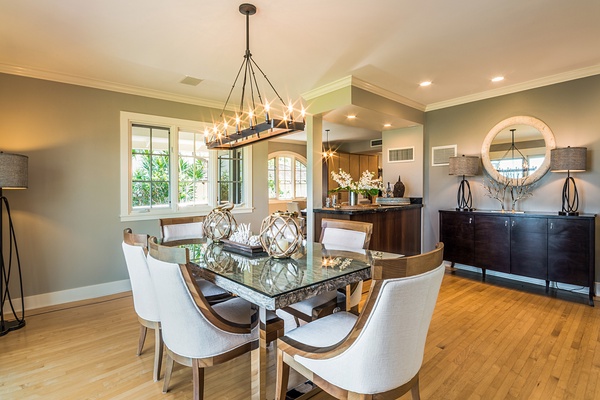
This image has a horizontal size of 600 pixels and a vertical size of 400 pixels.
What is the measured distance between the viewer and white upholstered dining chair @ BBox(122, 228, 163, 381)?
1.88 metres

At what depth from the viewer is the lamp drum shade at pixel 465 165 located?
4.34m

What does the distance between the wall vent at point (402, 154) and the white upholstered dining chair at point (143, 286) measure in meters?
4.51

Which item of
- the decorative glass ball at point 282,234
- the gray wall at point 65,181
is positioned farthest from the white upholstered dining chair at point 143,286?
the gray wall at point 65,181

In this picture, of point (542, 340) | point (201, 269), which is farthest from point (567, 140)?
point (201, 269)

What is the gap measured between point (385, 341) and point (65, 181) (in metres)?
3.87

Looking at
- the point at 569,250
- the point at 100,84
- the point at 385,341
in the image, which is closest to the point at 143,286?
the point at 385,341

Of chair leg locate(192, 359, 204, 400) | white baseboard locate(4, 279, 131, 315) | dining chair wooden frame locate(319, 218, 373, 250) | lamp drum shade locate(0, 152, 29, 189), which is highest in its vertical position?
lamp drum shade locate(0, 152, 29, 189)

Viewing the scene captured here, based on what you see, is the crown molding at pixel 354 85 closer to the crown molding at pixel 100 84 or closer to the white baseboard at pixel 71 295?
the crown molding at pixel 100 84

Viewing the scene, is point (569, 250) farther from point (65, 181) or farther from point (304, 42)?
point (65, 181)

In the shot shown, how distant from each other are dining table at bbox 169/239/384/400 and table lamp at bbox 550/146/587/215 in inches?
120

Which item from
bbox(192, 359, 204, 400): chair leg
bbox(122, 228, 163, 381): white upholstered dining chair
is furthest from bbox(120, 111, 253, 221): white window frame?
bbox(192, 359, 204, 400): chair leg

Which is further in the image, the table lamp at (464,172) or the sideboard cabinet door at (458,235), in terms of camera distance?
the table lamp at (464,172)

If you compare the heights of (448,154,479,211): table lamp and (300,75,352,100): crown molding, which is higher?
(300,75,352,100): crown molding

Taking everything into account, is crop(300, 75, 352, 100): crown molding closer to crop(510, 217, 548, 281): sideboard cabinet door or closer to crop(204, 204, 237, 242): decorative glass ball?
crop(204, 204, 237, 242): decorative glass ball
